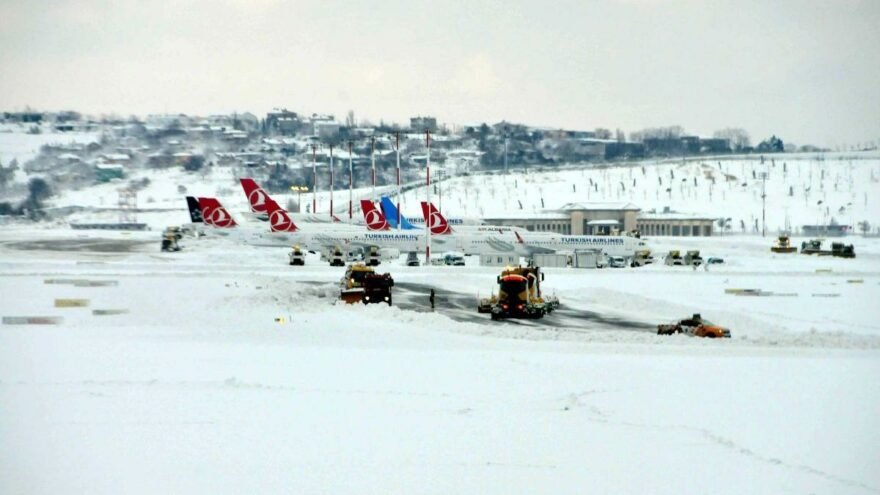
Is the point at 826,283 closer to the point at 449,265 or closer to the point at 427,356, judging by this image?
the point at 449,265

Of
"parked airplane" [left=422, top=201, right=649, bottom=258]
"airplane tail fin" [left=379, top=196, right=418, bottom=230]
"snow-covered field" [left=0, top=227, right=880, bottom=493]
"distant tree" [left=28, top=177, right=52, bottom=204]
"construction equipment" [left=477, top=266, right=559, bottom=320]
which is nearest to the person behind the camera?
"snow-covered field" [left=0, top=227, right=880, bottom=493]

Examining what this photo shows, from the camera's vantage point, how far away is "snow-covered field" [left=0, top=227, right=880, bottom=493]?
15.7 m

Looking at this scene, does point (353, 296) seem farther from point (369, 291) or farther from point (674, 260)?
point (674, 260)

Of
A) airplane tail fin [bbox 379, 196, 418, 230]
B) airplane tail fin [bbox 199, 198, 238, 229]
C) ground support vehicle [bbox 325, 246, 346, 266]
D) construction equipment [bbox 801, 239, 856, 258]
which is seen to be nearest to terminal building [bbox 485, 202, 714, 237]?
construction equipment [bbox 801, 239, 856, 258]

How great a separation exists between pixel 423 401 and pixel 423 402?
0.41ft

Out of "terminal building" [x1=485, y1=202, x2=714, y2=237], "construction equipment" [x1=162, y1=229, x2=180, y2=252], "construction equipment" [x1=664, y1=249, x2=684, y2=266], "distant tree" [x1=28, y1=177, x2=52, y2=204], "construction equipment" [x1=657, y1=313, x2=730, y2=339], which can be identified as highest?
"distant tree" [x1=28, y1=177, x2=52, y2=204]

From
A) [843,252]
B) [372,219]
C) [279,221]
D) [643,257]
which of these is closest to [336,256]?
[279,221]

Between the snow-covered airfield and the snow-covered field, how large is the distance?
Answer: 68 millimetres

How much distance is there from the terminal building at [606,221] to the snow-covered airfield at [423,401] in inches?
4312

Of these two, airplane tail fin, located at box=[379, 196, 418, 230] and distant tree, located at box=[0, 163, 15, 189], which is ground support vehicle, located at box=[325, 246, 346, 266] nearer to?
airplane tail fin, located at box=[379, 196, 418, 230]

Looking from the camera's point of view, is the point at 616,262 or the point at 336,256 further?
the point at 616,262

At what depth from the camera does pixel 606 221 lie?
153 meters

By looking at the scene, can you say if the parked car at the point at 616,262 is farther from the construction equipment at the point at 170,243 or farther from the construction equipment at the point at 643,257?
the construction equipment at the point at 170,243

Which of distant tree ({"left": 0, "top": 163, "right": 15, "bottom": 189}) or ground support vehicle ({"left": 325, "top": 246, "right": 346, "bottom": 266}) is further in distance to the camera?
distant tree ({"left": 0, "top": 163, "right": 15, "bottom": 189})
